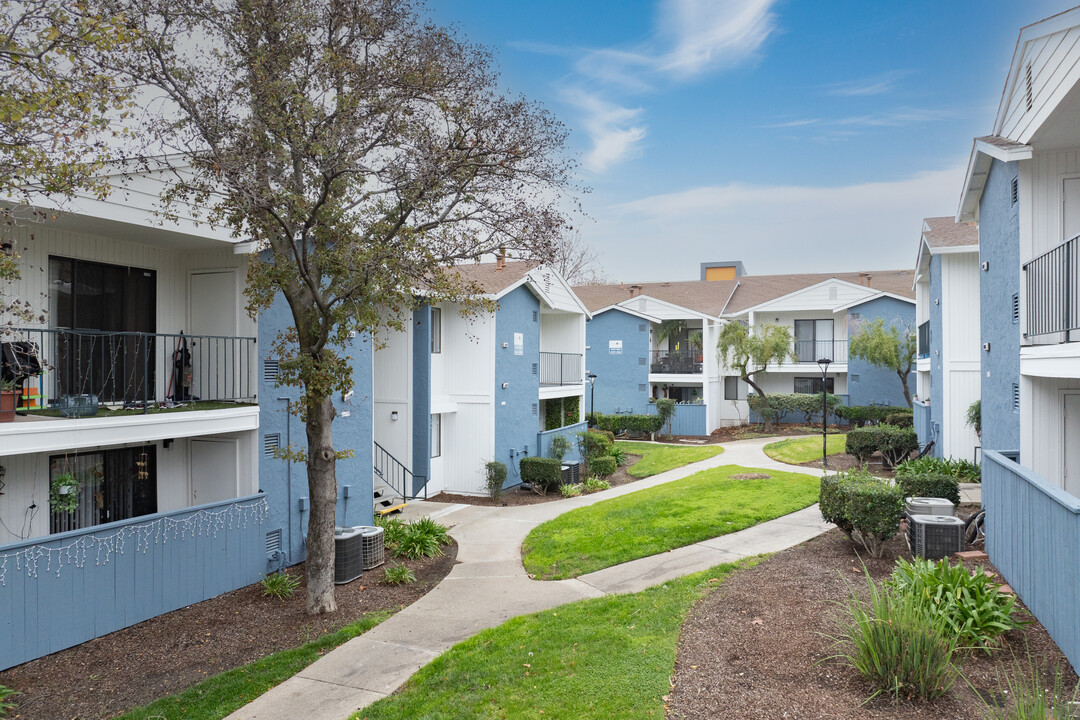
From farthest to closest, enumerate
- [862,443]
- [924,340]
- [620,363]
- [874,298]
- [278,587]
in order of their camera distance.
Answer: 1. [620,363]
2. [874,298]
3. [924,340]
4. [862,443]
5. [278,587]

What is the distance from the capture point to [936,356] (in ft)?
59.2

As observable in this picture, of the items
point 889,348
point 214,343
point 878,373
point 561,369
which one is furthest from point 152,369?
point 878,373

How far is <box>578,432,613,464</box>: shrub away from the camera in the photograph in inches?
850

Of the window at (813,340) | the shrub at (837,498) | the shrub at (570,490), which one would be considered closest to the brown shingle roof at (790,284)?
the window at (813,340)

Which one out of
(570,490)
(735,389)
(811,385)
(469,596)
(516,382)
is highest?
(516,382)

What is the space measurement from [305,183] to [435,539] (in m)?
6.63

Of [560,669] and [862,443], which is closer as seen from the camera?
[560,669]

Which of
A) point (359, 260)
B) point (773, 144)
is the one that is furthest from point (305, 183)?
point (773, 144)

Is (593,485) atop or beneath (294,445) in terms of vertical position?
beneath

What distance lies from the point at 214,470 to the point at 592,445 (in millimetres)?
12664

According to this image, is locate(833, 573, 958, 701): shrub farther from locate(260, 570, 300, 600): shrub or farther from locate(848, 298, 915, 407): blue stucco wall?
locate(848, 298, 915, 407): blue stucco wall

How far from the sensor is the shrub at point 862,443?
19.8 m

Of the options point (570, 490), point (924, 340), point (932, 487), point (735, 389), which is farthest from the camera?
point (735, 389)

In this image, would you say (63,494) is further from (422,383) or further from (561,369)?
(561,369)
